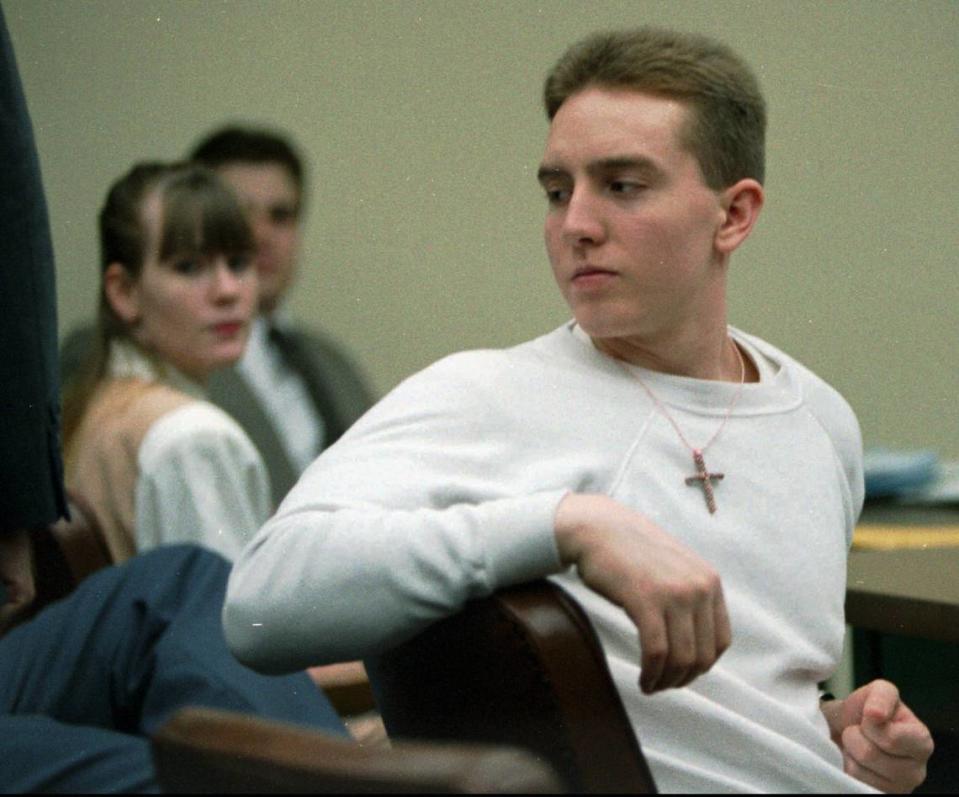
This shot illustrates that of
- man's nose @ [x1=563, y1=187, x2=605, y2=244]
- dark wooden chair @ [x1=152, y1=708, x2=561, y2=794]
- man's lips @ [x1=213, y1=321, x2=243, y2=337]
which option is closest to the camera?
dark wooden chair @ [x1=152, y1=708, x2=561, y2=794]

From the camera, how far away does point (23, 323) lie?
997mm

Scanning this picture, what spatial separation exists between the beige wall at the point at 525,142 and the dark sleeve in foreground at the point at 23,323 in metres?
0.28

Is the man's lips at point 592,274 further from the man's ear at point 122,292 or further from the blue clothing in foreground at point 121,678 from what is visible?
the man's ear at point 122,292

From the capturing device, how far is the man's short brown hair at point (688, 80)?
3.09ft

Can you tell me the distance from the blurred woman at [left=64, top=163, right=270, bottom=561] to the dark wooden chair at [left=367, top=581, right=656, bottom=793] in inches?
42.3

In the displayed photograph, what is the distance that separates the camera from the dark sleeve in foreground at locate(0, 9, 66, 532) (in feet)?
3.22

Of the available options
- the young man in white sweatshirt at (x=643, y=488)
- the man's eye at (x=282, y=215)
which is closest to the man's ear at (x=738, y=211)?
the young man in white sweatshirt at (x=643, y=488)

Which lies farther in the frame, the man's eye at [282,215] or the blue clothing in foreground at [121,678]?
the man's eye at [282,215]

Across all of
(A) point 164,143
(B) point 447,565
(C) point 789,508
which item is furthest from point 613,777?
(A) point 164,143

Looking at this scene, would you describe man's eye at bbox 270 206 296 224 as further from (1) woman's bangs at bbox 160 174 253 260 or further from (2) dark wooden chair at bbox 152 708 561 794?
(2) dark wooden chair at bbox 152 708 561 794

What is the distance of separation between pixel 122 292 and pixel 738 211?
4.05 feet

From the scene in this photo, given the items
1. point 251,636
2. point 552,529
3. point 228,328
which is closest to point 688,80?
point 552,529

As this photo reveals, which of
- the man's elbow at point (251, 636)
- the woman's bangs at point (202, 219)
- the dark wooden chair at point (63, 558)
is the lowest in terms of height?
the dark wooden chair at point (63, 558)

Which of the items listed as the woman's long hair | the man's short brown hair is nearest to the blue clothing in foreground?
the man's short brown hair
